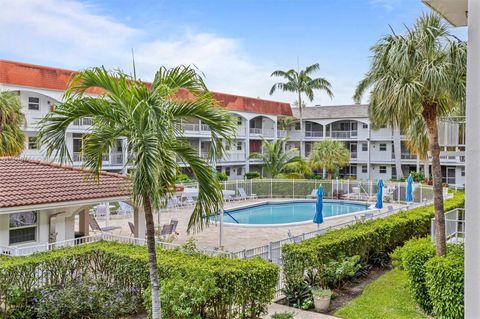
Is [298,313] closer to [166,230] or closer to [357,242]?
[357,242]

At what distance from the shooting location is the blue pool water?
90.1ft

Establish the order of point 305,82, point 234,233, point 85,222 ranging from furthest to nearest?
point 305,82 → point 234,233 → point 85,222

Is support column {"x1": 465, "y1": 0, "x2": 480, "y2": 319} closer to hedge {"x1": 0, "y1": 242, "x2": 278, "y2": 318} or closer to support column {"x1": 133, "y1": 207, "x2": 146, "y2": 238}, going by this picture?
Result: hedge {"x1": 0, "y1": 242, "x2": 278, "y2": 318}

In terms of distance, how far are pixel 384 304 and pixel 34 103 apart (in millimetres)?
28619

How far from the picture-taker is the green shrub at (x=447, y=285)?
27.4 feet

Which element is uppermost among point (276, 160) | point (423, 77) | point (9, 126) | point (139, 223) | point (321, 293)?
point (423, 77)

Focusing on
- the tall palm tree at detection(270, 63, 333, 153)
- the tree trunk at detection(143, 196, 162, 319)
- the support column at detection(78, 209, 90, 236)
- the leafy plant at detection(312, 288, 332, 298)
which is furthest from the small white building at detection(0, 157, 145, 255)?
the tall palm tree at detection(270, 63, 333, 153)

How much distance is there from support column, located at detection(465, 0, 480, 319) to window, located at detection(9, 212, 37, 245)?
36.9ft

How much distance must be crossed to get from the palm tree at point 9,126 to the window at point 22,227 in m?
9.29

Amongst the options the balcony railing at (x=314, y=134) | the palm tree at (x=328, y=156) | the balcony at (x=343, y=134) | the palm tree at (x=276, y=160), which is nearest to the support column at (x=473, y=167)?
the palm tree at (x=276, y=160)

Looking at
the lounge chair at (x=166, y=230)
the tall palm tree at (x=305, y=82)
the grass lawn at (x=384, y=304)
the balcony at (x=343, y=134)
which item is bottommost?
the grass lawn at (x=384, y=304)


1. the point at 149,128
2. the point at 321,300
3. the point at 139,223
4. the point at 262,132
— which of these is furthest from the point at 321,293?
the point at 262,132

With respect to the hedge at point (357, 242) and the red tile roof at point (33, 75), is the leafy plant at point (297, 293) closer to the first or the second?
the hedge at point (357, 242)

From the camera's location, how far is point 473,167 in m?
5.20
